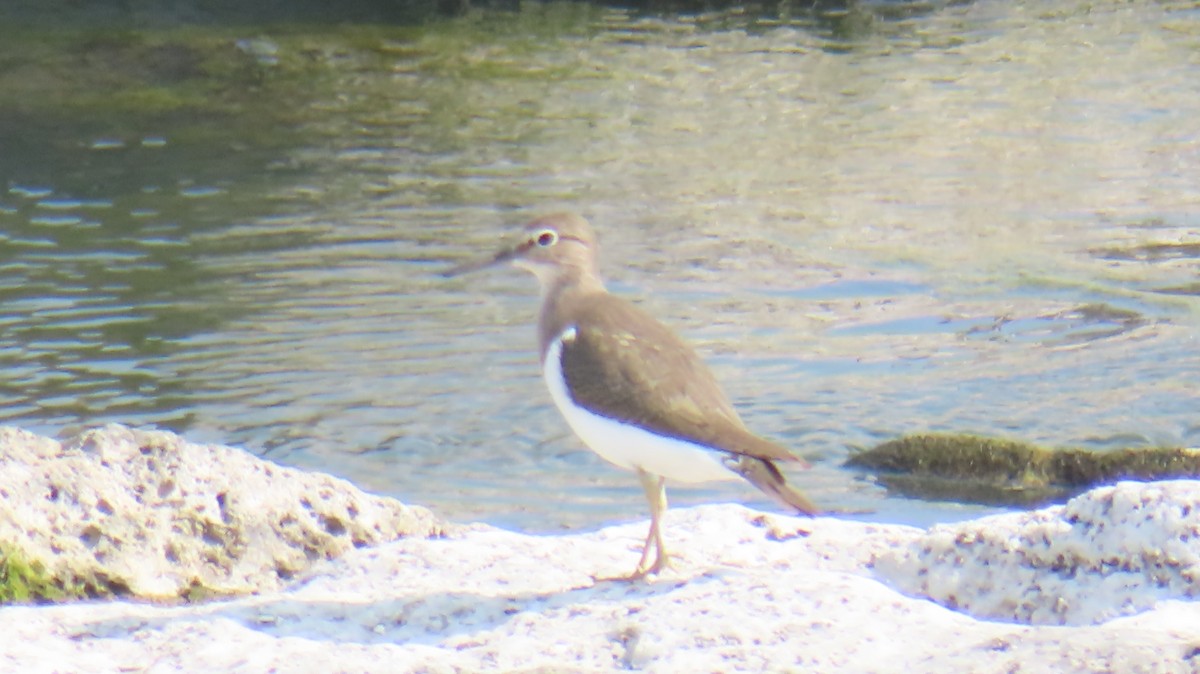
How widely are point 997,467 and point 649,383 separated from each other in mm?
4085

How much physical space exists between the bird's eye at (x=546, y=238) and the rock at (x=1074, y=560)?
2024 mm

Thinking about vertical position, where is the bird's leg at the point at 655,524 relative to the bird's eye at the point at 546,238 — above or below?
below

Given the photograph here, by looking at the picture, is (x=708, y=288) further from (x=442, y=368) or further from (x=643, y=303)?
(x=442, y=368)

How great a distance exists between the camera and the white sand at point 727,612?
4621 mm

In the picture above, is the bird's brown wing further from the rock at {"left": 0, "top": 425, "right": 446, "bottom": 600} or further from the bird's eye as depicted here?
the rock at {"left": 0, "top": 425, "right": 446, "bottom": 600}

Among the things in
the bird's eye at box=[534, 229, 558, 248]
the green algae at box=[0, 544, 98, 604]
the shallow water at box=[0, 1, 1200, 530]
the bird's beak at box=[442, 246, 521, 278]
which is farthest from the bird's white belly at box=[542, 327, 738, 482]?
the shallow water at box=[0, 1, 1200, 530]

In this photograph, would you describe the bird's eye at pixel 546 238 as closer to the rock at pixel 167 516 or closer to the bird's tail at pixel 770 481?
the rock at pixel 167 516

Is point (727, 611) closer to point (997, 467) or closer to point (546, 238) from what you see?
point (546, 238)

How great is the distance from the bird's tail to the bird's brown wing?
0.15 feet

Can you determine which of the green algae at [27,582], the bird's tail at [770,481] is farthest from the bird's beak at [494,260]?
the green algae at [27,582]

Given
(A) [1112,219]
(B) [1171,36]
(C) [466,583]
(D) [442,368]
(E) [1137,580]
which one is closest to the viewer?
(E) [1137,580]

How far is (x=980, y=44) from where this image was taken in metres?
24.0

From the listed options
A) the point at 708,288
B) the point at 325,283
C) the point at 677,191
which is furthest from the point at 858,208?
the point at 325,283

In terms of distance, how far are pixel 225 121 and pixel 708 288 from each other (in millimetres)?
9121
